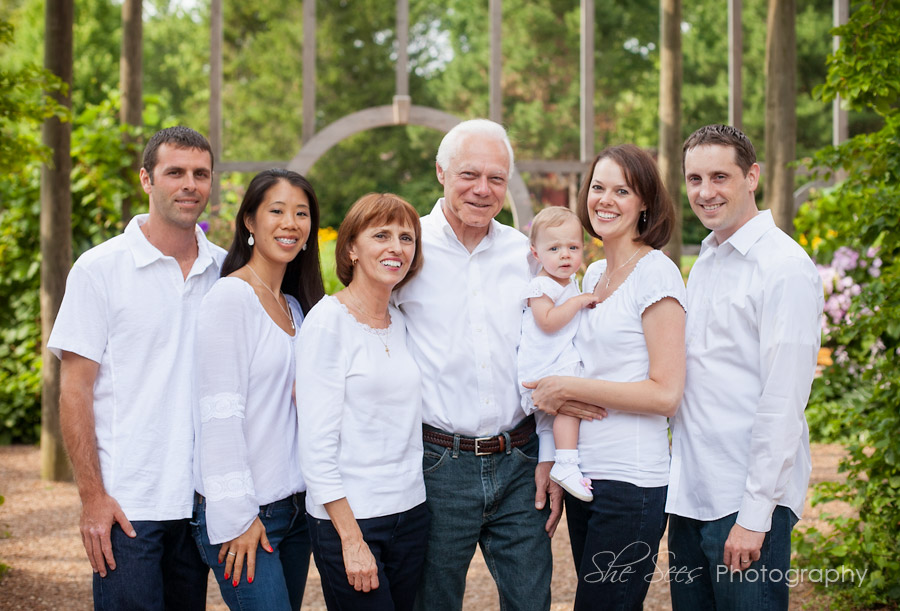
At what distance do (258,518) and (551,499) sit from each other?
2.92ft

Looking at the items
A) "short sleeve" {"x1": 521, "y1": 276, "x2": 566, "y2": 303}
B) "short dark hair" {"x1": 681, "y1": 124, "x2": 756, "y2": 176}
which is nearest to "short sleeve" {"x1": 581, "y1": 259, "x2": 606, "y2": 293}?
"short sleeve" {"x1": 521, "y1": 276, "x2": 566, "y2": 303}

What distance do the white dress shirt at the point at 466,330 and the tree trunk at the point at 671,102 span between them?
4.51 meters

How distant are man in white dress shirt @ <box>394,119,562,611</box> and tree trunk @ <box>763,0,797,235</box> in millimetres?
4774

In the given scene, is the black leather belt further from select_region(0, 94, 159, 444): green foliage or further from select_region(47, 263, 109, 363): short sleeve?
select_region(0, 94, 159, 444): green foliage

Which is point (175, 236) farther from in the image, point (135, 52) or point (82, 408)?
point (135, 52)

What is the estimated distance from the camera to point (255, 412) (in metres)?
2.44

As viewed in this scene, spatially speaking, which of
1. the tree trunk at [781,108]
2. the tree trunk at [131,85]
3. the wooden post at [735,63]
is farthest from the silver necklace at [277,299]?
the wooden post at [735,63]

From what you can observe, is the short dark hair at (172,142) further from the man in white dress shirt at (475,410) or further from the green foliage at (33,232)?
the green foliage at (33,232)

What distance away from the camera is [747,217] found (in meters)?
2.47

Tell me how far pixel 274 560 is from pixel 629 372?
1114 millimetres

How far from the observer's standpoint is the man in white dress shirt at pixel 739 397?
2268 millimetres

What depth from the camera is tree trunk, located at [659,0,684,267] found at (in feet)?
23.5

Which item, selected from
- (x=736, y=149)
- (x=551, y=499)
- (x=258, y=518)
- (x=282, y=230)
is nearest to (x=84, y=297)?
(x=282, y=230)

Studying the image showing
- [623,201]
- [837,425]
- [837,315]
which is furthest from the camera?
[837,315]
